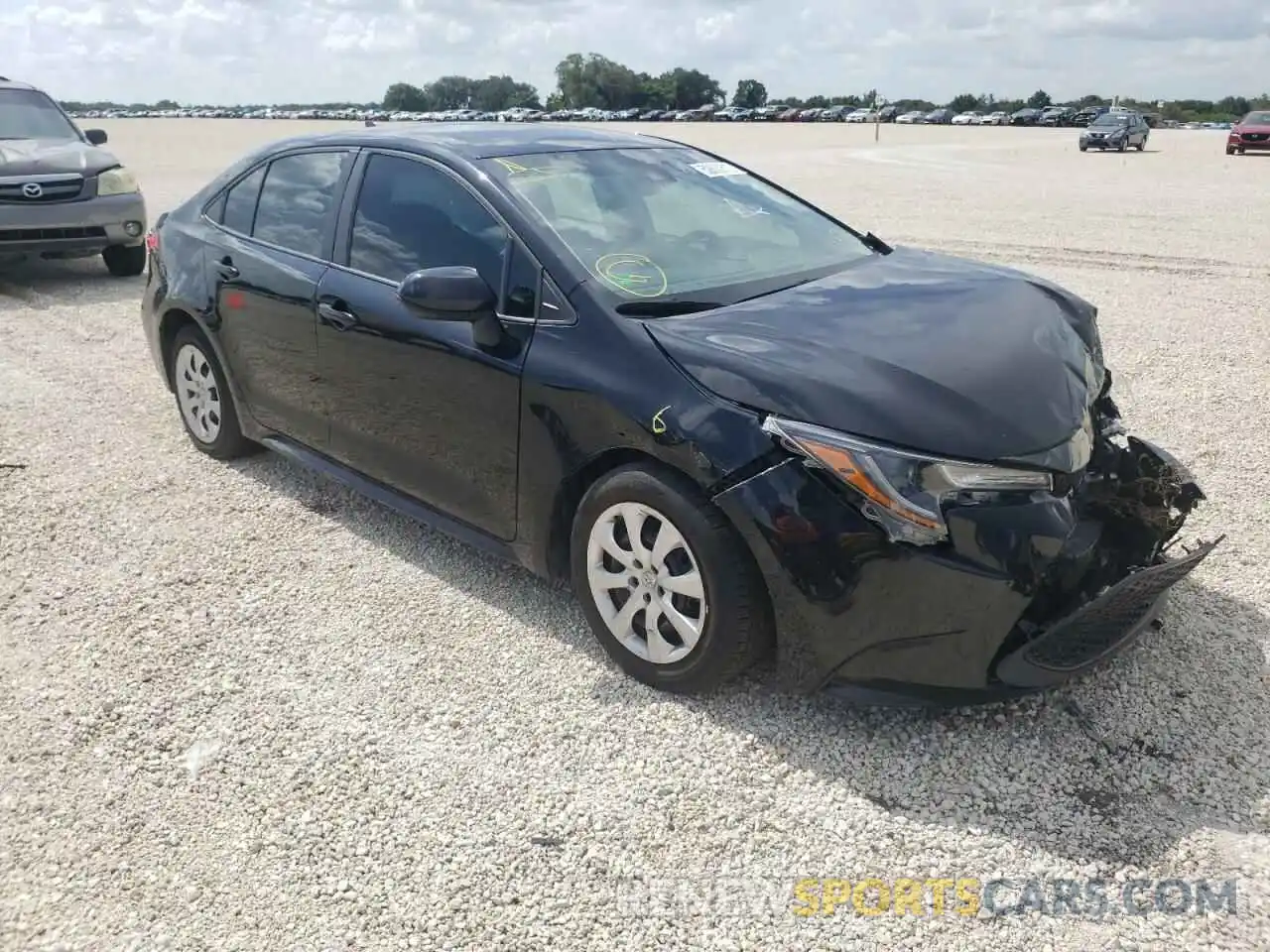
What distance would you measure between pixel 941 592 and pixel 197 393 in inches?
156

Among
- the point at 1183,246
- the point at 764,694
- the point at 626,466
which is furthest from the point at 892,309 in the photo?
the point at 1183,246

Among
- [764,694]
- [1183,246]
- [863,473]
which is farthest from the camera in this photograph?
[1183,246]

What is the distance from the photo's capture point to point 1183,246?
1108 cm

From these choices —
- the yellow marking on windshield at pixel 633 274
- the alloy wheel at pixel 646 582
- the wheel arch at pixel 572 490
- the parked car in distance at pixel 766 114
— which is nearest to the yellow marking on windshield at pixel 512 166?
the yellow marking on windshield at pixel 633 274

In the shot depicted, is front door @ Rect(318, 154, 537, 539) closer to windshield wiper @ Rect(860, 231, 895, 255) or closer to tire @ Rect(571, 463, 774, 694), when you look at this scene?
tire @ Rect(571, 463, 774, 694)

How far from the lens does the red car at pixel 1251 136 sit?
29234 mm

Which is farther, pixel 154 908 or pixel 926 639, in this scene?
pixel 926 639

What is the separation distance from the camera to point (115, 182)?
972cm

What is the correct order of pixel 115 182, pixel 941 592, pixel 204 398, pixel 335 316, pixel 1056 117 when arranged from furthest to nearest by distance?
1. pixel 1056 117
2. pixel 115 182
3. pixel 204 398
4. pixel 335 316
5. pixel 941 592

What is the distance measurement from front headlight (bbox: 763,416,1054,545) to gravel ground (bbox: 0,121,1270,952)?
0.75 m

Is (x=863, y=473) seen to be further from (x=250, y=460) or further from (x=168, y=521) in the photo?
(x=250, y=460)

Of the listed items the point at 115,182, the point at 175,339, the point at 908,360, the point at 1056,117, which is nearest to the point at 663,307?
the point at 908,360

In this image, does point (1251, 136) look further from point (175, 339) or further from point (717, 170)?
point (175, 339)

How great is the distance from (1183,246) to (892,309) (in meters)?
9.54
